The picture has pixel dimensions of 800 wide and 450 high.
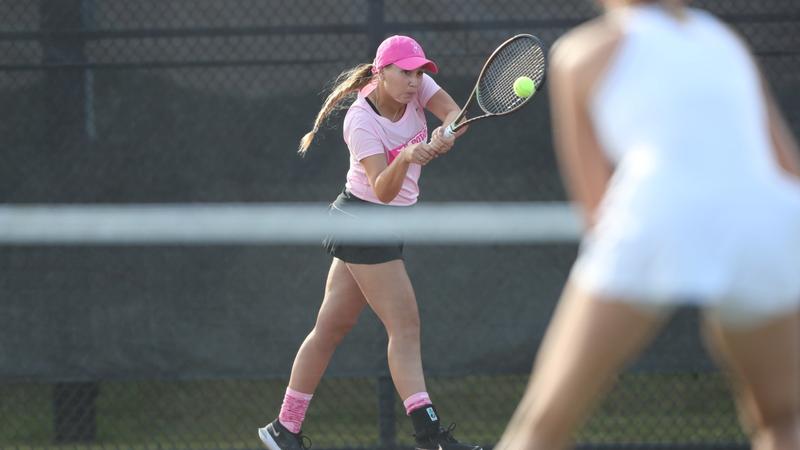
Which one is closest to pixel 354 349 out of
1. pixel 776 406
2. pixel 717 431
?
pixel 717 431

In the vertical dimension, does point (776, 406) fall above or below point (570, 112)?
below

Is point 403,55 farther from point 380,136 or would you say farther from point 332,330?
point 332,330

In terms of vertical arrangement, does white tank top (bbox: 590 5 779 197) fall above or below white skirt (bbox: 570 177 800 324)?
above

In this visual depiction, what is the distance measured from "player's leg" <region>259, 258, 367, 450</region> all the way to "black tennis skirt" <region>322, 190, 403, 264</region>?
0.07 metres

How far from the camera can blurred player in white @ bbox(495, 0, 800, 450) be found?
6.81 feet

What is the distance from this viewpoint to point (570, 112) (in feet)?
7.24

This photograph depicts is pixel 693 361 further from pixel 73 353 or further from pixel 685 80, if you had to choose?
pixel 685 80

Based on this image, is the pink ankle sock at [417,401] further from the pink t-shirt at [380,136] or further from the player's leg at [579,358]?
the player's leg at [579,358]

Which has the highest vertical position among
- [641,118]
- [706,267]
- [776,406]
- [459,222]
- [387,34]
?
[387,34]

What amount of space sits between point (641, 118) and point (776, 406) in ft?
1.85

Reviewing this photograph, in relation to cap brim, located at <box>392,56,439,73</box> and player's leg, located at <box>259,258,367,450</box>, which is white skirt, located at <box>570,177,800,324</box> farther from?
player's leg, located at <box>259,258,367,450</box>

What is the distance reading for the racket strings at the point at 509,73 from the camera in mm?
3867

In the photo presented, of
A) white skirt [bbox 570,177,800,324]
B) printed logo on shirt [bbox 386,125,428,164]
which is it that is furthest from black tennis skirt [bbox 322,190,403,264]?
white skirt [bbox 570,177,800,324]

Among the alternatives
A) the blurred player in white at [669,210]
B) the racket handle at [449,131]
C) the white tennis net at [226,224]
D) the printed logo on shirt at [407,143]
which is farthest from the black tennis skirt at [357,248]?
the blurred player in white at [669,210]
